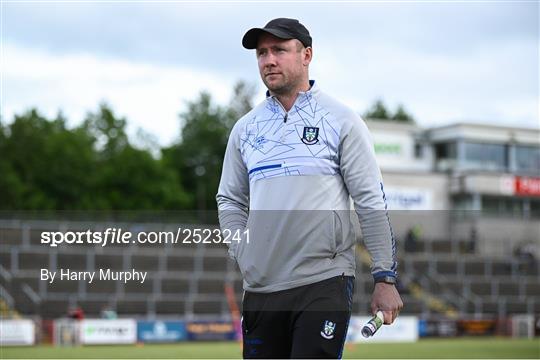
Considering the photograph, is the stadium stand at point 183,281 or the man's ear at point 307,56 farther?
the stadium stand at point 183,281

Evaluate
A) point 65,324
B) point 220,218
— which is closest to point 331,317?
point 220,218

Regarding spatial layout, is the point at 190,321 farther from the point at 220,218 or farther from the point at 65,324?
the point at 220,218

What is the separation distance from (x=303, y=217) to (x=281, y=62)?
2.17 feet

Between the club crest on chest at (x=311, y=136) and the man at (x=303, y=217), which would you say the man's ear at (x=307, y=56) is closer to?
the man at (x=303, y=217)

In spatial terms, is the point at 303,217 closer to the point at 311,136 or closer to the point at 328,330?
the point at 311,136

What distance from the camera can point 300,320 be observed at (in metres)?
4.19

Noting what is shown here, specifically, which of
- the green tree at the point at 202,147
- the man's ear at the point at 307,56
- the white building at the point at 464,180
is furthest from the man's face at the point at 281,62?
the green tree at the point at 202,147

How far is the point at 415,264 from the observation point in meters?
39.4

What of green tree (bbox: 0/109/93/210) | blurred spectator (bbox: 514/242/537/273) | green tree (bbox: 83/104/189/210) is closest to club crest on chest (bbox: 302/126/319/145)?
blurred spectator (bbox: 514/242/537/273)

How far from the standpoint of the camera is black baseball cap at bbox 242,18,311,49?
423cm

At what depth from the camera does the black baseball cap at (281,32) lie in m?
4.23

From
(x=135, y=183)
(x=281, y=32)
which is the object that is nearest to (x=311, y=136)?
(x=281, y=32)

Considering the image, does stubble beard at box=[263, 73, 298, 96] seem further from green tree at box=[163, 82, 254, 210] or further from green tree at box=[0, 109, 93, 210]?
green tree at box=[163, 82, 254, 210]

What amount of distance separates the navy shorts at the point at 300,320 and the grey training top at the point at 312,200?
0.15 feet
